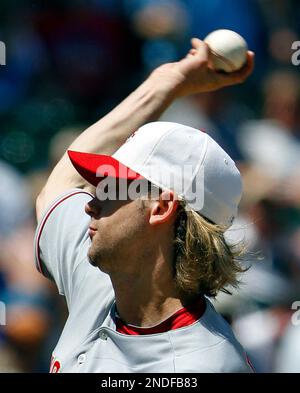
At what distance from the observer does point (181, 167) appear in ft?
7.48

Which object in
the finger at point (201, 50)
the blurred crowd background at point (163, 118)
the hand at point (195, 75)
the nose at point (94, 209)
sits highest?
the finger at point (201, 50)

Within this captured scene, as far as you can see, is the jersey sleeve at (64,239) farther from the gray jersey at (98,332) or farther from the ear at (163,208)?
the ear at (163,208)

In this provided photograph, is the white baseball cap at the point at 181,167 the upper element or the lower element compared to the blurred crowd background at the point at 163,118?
upper

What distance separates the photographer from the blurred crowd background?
407 centimetres

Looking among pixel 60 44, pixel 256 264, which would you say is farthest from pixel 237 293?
pixel 60 44

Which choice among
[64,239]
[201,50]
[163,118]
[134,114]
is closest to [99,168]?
[64,239]

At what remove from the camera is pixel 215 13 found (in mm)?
5023

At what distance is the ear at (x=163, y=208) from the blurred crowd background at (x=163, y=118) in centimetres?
174

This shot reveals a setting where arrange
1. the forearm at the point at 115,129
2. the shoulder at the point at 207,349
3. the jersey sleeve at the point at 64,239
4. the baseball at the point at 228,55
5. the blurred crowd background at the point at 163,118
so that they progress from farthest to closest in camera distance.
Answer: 1. the blurred crowd background at the point at 163,118
2. the baseball at the point at 228,55
3. the forearm at the point at 115,129
4. the jersey sleeve at the point at 64,239
5. the shoulder at the point at 207,349

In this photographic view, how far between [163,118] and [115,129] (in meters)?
1.98

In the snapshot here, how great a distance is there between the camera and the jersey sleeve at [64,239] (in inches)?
97.2

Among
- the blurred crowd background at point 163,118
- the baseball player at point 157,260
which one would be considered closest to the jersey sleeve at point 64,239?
the baseball player at point 157,260

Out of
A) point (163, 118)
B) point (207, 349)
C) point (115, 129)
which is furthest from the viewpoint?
point (163, 118)

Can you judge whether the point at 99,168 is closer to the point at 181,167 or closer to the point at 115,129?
the point at 181,167
